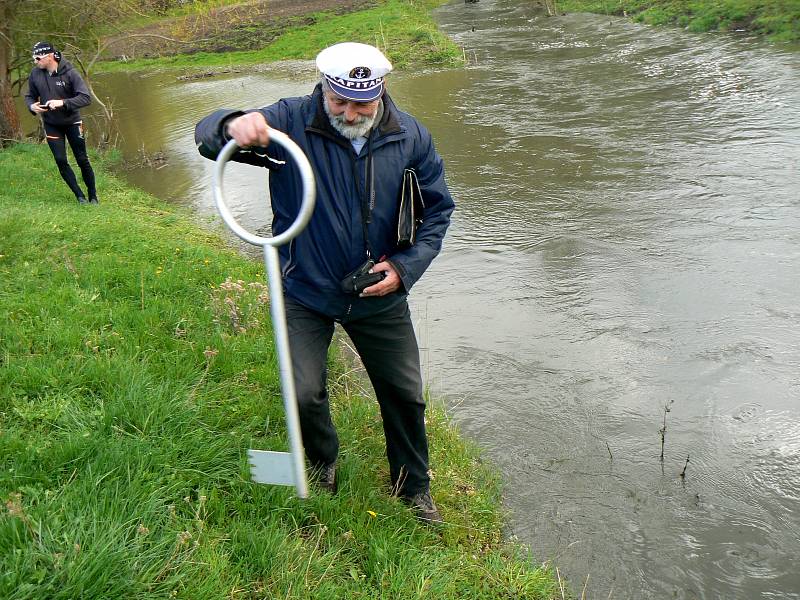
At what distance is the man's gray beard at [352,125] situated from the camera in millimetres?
3113

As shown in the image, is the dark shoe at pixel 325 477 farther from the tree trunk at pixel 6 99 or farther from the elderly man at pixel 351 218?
the tree trunk at pixel 6 99

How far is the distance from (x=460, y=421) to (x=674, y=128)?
877cm

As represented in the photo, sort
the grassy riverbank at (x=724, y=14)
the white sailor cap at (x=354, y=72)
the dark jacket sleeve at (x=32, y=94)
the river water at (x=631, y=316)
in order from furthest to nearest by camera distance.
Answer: the grassy riverbank at (x=724, y=14) < the dark jacket sleeve at (x=32, y=94) < the river water at (x=631, y=316) < the white sailor cap at (x=354, y=72)

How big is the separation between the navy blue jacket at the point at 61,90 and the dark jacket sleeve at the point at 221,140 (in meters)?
6.09

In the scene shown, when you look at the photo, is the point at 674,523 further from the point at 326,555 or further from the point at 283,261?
the point at 283,261

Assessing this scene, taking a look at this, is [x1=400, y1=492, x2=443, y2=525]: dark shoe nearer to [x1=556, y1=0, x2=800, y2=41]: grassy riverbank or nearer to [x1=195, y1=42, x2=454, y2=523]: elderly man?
[x1=195, y1=42, x2=454, y2=523]: elderly man

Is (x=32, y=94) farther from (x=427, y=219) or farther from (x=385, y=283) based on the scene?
(x=385, y=283)

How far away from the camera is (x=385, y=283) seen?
3182 mm

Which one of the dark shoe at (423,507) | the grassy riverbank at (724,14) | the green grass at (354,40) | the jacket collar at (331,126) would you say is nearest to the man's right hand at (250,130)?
the jacket collar at (331,126)

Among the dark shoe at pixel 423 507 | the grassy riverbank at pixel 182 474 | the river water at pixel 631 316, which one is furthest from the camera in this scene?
the river water at pixel 631 316

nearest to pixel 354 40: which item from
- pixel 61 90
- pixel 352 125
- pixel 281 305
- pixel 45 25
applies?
pixel 45 25

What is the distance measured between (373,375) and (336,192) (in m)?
0.92

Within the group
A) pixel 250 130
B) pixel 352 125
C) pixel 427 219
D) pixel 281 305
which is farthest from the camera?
pixel 427 219

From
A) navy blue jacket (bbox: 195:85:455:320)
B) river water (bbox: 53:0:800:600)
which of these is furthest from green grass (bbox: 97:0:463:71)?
navy blue jacket (bbox: 195:85:455:320)
